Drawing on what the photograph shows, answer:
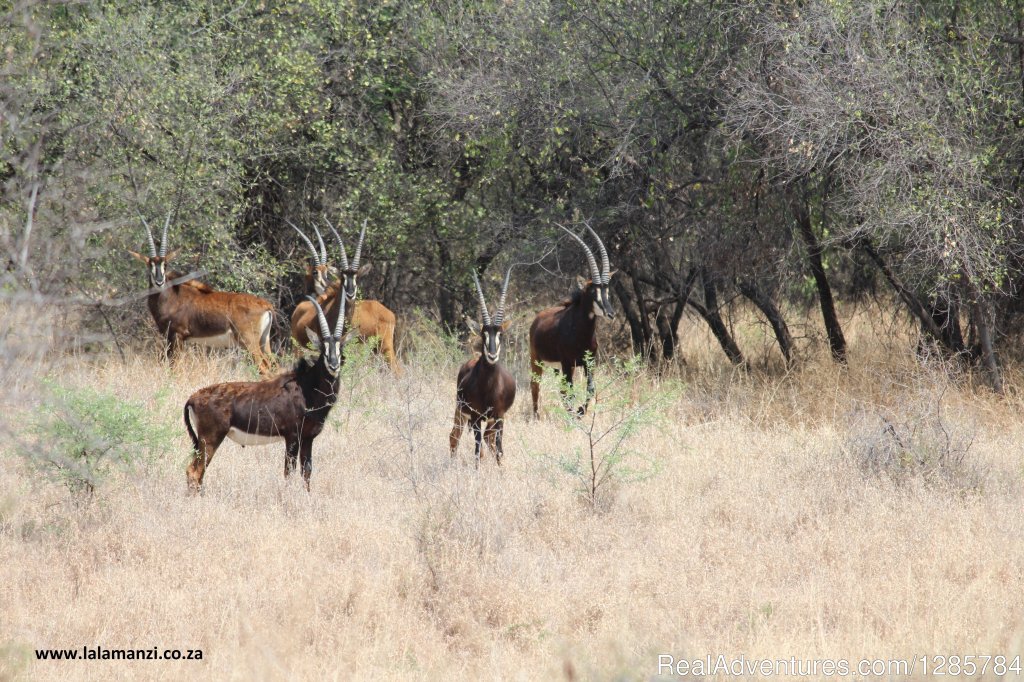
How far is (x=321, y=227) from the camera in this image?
1432cm

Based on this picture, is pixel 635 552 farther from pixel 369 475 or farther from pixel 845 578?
pixel 369 475

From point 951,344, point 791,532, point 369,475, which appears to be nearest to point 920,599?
point 791,532

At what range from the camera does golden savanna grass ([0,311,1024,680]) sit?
521 centimetres

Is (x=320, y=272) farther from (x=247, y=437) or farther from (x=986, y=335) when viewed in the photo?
(x=986, y=335)

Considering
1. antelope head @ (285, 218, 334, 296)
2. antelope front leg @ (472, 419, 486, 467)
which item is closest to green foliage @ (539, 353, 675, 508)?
antelope front leg @ (472, 419, 486, 467)

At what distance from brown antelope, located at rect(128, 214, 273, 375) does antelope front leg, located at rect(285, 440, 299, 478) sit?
4.58 meters

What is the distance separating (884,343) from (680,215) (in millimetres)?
2805

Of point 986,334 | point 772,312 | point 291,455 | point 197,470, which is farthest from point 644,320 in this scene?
point 197,470

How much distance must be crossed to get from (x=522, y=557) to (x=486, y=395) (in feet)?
7.72

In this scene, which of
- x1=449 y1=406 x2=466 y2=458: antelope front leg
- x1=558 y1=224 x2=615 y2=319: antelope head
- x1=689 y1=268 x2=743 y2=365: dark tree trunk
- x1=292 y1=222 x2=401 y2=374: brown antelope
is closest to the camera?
x1=449 y1=406 x2=466 y2=458: antelope front leg

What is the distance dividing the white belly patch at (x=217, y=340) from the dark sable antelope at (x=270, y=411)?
16.0ft

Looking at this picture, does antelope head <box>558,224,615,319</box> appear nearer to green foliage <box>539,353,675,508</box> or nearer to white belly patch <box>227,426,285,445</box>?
green foliage <box>539,353,675,508</box>

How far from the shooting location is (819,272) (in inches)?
456

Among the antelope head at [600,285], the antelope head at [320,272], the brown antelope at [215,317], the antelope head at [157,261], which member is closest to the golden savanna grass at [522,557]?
the antelope head at [600,285]
